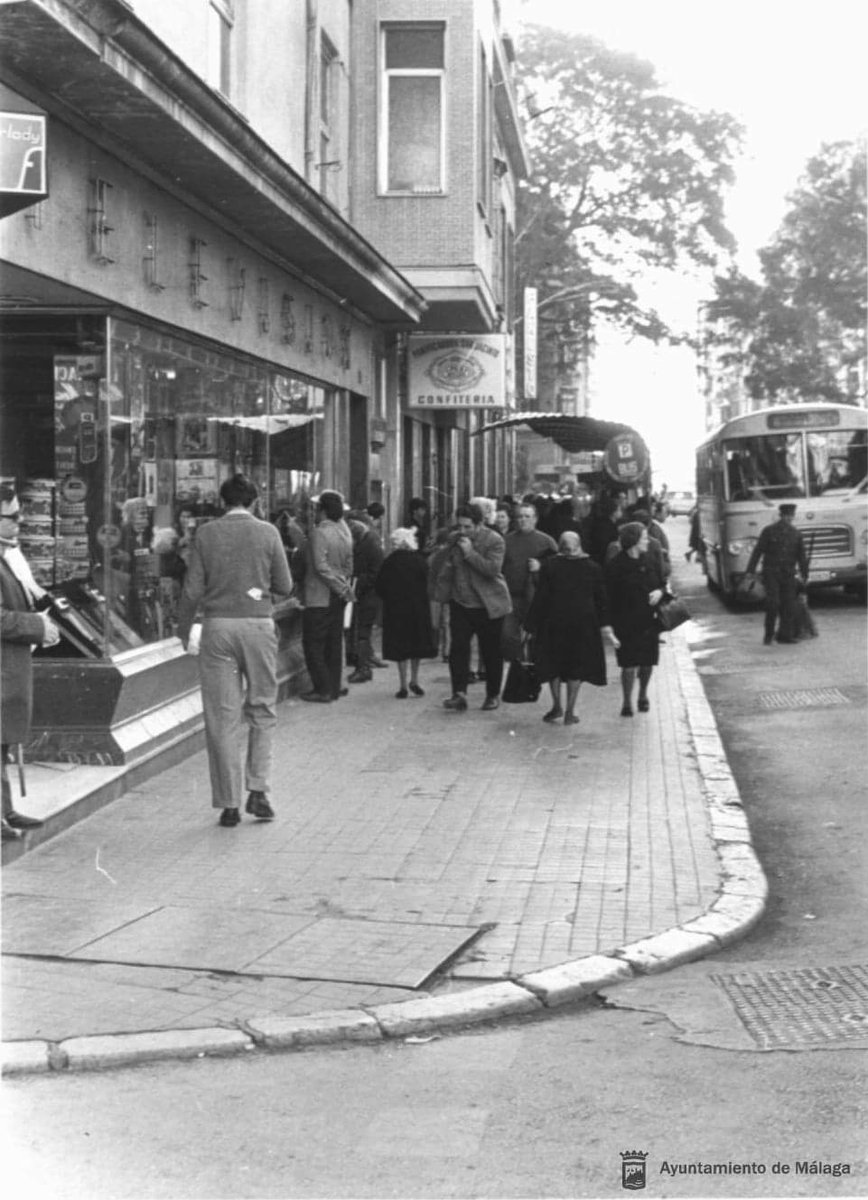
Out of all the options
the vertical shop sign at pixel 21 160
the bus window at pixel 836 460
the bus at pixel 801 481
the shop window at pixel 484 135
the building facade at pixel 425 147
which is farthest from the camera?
the bus window at pixel 836 460

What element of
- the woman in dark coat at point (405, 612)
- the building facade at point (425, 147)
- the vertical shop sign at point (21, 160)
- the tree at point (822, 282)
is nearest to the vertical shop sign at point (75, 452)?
the vertical shop sign at point (21, 160)

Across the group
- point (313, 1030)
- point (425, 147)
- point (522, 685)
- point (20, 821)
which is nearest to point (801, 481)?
point (425, 147)

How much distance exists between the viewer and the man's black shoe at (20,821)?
8688 mm

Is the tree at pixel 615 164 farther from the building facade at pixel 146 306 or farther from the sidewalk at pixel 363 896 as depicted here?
the sidewalk at pixel 363 896

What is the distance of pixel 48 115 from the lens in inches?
364

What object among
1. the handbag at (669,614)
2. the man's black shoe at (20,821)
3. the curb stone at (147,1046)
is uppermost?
the handbag at (669,614)

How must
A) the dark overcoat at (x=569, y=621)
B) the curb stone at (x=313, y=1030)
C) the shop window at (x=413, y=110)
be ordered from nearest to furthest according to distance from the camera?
1. the curb stone at (x=313, y=1030)
2. the dark overcoat at (x=569, y=621)
3. the shop window at (x=413, y=110)

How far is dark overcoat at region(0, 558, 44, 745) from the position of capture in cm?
827

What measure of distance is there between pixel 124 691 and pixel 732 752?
4.79 meters

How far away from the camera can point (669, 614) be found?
47.4 feet

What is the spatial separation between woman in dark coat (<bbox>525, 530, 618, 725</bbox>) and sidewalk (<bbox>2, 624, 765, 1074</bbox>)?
1222 millimetres

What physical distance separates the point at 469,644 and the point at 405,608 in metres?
0.92

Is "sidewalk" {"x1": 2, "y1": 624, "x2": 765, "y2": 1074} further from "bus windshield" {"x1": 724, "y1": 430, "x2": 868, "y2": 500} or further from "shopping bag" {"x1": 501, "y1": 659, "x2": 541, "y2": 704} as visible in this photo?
"bus windshield" {"x1": 724, "y1": 430, "x2": 868, "y2": 500}

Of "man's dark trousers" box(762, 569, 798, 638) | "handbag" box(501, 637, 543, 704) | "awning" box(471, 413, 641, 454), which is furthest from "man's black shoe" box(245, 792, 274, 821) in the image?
"awning" box(471, 413, 641, 454)
